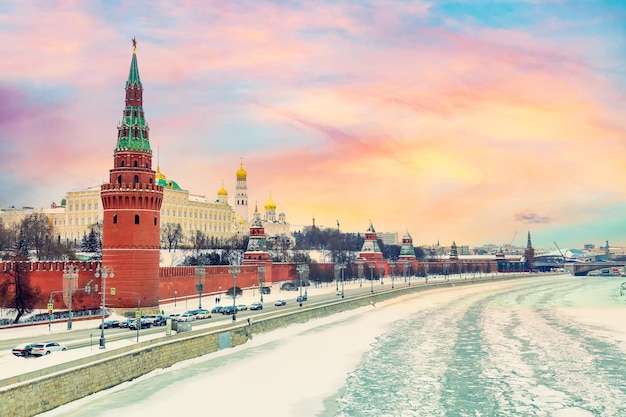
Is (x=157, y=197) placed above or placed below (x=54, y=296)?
above

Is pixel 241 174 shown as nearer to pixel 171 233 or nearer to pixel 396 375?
pixel 171 233

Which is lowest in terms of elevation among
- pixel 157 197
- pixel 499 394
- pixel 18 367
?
pixel 499 394

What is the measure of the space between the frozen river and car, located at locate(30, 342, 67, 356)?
13.1 ft

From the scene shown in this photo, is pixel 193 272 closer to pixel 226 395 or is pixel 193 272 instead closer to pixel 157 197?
pixel 157 197

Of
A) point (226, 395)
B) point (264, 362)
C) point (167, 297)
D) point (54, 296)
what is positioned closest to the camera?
point (226, 395)

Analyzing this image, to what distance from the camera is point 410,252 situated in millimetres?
149250

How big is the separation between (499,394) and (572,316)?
4129 centimetres

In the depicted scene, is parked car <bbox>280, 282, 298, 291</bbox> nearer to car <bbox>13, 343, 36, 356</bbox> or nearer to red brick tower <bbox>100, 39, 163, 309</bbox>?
red brick tower <bbox>100, 39, 163, 309</bbox>

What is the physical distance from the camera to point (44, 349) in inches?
1294

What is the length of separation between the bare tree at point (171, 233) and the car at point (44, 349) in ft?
330

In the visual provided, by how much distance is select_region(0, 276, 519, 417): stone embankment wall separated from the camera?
84.1ft

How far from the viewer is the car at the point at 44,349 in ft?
107

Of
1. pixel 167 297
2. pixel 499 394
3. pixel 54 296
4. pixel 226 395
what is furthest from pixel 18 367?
pixel 167 297

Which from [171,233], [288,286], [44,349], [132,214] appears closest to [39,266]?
[132,214]
